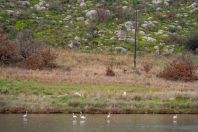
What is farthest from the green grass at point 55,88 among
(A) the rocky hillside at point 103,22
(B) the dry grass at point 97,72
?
(A) the rocky hillside at point 103,22

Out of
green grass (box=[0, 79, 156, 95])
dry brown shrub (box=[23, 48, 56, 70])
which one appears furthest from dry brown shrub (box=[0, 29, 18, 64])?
green grass (box=[0, 79, 156, 95])

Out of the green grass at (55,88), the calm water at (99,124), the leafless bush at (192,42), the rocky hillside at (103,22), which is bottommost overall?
the calm water at (99,124)

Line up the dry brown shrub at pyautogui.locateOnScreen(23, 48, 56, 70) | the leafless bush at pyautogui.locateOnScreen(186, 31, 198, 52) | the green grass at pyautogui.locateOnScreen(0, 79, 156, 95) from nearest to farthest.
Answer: the green grass at pyautogui.locateOnScreen(0, 79, 156, 95)
the dry brown shrub at pyautogui.locateOnScreen(23, 48, 56, 70)
the leafless bush at pyautogui.locateOnScreen(186, 31, 198, 52)

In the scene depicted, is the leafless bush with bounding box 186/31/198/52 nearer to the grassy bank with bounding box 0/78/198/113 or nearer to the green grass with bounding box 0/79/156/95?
the green grass with bounding box 0/79/156/95

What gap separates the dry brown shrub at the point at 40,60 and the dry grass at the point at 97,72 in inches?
47.1

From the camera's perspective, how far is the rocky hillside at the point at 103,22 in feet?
243

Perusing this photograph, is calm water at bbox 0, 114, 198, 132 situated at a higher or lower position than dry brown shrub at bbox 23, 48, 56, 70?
lower

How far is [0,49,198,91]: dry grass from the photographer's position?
50.8 meters

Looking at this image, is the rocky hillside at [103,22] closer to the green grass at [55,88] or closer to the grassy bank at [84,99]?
the green grass at [55,88]

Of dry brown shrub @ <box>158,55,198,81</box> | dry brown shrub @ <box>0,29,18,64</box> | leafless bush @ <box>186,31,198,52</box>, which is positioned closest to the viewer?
dry brown shrub @ <box>158,55,198,81</box>

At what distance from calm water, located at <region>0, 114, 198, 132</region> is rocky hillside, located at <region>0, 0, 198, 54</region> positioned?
31834 millimetres

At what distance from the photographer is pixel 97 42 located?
7388 centimetres

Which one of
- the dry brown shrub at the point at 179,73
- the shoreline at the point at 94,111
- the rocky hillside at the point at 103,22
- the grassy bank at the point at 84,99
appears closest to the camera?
the shoreline at the point at 94,111

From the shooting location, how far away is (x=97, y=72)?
5562 centimetres
